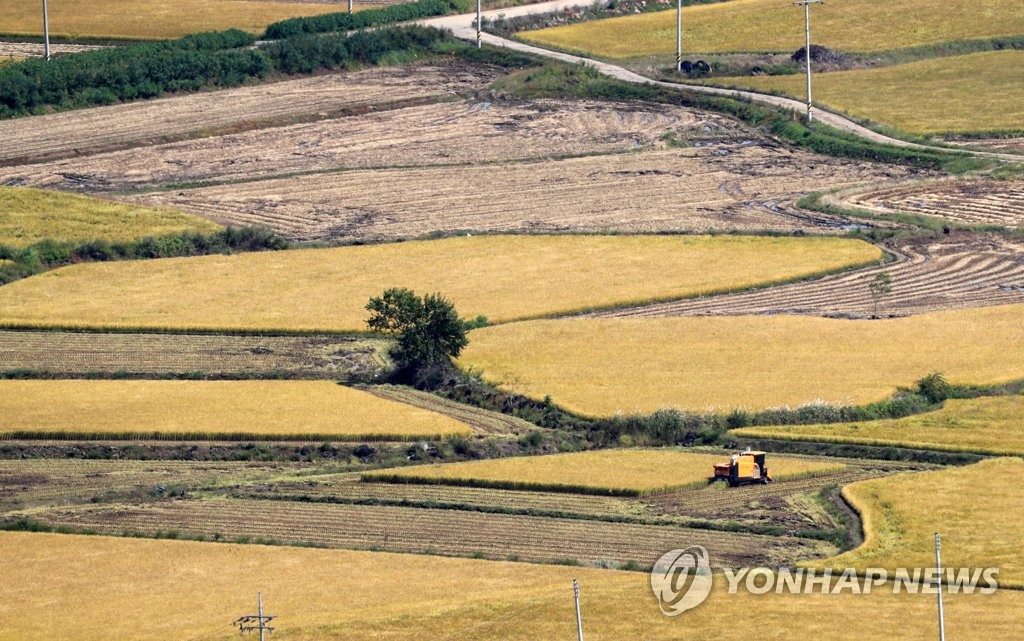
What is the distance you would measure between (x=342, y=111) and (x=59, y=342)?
150 ft

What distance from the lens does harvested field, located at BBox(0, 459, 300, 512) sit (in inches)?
2822

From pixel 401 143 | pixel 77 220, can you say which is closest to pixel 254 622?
pixel 77 220

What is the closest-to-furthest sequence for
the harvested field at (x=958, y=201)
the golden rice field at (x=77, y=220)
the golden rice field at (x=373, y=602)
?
1. the golden rice field at (x=373, y=602)
2. the golden rice field at (x=77, y=220)
3. the harvested field at (x=958, y=201)

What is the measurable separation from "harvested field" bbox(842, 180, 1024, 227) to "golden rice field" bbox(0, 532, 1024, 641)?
5230 cm

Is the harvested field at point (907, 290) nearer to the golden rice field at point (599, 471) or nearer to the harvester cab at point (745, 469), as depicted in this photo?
the golden rice field at point (599, 471)

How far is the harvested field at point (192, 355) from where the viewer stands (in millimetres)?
85062

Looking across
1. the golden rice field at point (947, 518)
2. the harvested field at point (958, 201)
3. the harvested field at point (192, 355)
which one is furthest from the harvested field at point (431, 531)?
the harvested field at point (958, 201)

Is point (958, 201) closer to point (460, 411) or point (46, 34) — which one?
point (460, 411)

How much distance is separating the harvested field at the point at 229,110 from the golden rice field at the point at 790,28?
12595 millimetres

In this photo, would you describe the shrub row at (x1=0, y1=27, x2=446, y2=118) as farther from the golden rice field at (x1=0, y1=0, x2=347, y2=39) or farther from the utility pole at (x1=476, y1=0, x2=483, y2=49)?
the golden rice field at (x1=0, y1=0, x2=347, y2=39)

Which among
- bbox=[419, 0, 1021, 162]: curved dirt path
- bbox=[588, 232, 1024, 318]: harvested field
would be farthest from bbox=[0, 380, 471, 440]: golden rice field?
bbox=[419, 0, 1021, 162]: curved dirt path

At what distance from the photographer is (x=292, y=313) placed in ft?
302

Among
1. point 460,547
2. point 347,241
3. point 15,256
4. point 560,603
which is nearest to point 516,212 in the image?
point 347,241

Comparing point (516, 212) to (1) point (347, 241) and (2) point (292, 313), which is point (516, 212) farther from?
(2) point (292, 313)
